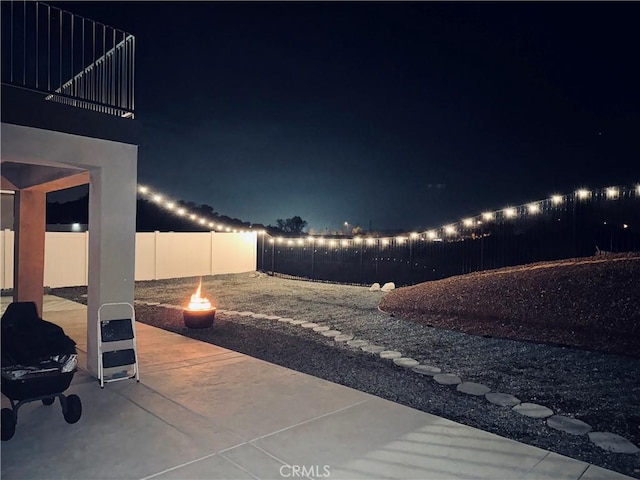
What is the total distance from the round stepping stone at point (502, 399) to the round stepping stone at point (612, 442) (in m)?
0.75

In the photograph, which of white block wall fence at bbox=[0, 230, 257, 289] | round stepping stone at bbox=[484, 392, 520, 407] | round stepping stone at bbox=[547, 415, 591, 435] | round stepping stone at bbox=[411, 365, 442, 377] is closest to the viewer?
round stepping stone at bbox=[547, 415, 591, 435]

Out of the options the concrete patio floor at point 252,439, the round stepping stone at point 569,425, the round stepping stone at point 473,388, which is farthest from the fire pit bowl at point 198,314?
the round stepping stone at point 569,425

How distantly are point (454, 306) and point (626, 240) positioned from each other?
14.9ft

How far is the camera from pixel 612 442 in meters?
3.36

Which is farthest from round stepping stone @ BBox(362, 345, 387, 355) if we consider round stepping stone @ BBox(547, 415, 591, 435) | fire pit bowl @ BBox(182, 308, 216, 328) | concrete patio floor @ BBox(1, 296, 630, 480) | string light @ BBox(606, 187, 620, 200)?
string light @ BBox(606, 187, 620, 200)

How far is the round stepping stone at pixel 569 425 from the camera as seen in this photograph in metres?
3.56

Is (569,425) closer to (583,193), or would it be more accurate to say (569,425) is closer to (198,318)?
(198,318)

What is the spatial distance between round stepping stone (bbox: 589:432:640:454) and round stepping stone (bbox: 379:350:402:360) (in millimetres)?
2639

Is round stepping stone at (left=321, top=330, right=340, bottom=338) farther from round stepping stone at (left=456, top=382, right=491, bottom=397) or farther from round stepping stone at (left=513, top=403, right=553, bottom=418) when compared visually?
round stepping stone at (left=513, top=403, right=553, bottom=418)

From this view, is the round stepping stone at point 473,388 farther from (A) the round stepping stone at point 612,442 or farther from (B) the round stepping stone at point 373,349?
(B) the round stepping stone at point 373,349

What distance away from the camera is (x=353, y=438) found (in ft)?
10.8
